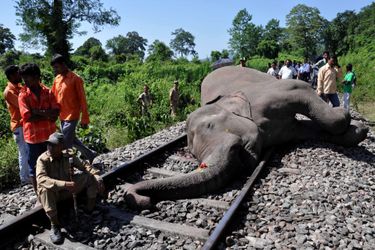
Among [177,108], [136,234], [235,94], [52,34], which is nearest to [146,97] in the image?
[177,108]

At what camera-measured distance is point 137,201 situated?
4.39 metres

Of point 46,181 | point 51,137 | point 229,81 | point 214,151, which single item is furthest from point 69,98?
point 229,81

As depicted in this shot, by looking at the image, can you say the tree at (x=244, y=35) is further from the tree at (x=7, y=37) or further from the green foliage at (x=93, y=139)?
the green foliage at (x=93, y=139)

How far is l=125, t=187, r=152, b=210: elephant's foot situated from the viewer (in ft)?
14.4

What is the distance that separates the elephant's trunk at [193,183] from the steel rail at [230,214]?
0.31 m

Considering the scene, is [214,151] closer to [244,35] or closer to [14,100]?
[14,100]

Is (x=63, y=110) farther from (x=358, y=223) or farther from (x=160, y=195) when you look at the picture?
(x=358, y=223)

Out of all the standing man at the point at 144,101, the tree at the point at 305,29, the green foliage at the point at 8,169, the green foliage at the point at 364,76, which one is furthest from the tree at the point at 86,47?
the green foliage at the point at 8,169

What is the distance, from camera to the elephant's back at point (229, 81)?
25.4ft

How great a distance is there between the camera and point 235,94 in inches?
280

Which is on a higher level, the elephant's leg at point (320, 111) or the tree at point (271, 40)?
the tree at point (271, 40)

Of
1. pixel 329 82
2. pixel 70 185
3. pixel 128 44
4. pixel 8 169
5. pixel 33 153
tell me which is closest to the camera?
pixel 70 185

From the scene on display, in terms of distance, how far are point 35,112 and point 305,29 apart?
79.9 metres

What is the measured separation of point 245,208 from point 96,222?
1.66m
